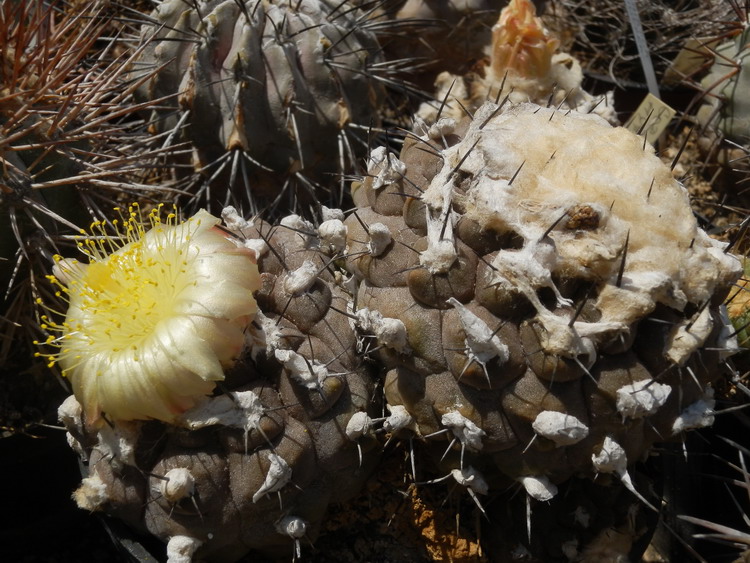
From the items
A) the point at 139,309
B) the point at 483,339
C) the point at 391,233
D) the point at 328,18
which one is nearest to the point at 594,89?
the point at 328,18

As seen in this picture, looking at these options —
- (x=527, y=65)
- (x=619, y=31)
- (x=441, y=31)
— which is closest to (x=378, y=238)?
(x=527, y=65)

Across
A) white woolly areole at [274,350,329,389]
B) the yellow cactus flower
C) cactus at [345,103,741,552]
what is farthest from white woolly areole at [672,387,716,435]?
the yellow cactus flower

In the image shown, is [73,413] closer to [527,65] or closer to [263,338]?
[263,338]

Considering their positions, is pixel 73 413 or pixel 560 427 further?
pixel 73 413

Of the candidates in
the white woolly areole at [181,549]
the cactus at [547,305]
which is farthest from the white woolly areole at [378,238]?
the white woolly areole at [181,549]

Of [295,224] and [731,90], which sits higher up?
[731,90]

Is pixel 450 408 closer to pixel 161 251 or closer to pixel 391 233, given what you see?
pixel 391 233
